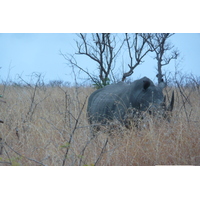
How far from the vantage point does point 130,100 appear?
4.81m

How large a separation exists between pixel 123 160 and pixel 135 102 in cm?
108

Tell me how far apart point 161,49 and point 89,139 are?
1.45m

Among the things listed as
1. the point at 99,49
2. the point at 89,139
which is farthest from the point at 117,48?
the point at 89,139

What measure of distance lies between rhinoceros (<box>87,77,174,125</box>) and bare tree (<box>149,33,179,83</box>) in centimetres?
29

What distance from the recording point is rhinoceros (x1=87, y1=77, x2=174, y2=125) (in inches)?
175

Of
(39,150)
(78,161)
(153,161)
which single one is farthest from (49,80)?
(153,161)

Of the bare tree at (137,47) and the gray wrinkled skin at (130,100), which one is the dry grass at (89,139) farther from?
the bare tree at (137,47)

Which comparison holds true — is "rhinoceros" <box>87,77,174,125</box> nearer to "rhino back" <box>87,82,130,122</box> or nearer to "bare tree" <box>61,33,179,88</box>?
"rhino back" <box>87,82,130,122</box>

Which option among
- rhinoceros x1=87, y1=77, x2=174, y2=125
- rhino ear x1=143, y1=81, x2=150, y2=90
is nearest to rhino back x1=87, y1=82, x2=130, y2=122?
rhinoceros x1=87, y1=77, x2=174, y2=125

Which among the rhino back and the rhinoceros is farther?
the rhino back

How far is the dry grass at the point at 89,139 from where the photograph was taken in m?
3.79

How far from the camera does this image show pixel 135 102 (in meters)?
4.75

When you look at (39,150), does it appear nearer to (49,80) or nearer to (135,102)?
(49,80)

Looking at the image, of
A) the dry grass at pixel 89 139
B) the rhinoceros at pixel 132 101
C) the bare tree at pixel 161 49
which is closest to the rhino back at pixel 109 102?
the rhinoceros at pixel 132 101
